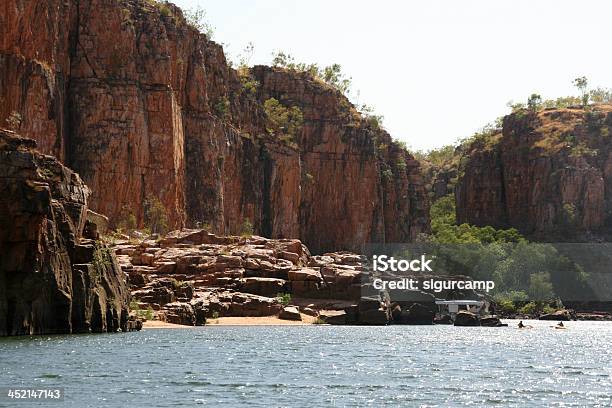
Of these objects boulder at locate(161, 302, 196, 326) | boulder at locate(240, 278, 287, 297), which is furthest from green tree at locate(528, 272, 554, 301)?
boulder at locate(161, 302, 196, 326)

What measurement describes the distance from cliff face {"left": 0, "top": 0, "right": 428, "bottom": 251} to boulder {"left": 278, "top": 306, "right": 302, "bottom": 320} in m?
28.4

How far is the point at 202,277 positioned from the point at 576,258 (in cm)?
9292

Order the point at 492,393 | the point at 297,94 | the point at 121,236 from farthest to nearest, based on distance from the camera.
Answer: the point at 297,94 → the point at 121,236 → the point at 492,393

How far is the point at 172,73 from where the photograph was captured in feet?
409

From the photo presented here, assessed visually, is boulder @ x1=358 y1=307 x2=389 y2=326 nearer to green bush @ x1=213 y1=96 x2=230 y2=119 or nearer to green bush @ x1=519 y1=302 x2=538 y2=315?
green bush @ x1=213 y1=96 x2=230 y2=119

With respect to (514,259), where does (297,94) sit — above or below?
above

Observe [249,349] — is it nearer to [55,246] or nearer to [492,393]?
[55,246]

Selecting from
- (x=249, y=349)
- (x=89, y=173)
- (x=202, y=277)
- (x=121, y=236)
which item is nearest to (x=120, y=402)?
(x=249, y=349)

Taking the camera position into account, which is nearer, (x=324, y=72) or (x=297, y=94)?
(x=297, y=94)

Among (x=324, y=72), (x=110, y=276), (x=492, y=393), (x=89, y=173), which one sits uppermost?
(x=324, y=72)

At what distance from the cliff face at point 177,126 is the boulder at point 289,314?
28357mm

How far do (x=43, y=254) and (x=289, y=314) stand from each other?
36.4 metres

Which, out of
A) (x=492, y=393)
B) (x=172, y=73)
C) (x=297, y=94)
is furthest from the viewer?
(x=297, y=94)

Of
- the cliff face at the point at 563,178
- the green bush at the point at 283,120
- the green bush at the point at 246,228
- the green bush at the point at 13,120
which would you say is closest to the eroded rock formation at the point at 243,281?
the green bush at the point at 13,120
